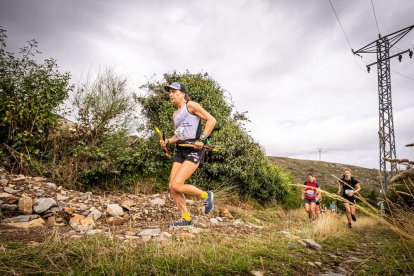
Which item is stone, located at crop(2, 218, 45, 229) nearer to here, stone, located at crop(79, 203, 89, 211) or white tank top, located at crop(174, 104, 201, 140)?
stone, located at crop(79, 203, 89, 211)

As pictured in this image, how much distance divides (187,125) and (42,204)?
126 inches

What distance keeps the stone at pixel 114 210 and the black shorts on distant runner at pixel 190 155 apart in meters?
1.83

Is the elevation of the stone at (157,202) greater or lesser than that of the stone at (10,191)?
lesser

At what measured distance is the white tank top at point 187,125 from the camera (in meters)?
4.36

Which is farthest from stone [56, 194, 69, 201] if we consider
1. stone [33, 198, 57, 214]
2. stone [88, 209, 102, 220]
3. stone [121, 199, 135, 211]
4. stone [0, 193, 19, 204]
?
stone [121, 199, 135, 211]

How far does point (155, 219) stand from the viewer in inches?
213

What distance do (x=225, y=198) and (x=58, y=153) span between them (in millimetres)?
5012

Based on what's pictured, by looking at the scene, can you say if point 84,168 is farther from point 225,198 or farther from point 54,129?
point 225,198

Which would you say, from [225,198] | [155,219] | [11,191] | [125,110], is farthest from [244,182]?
[11,191]

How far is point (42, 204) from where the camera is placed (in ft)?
15.6

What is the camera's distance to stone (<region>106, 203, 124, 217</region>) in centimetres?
508

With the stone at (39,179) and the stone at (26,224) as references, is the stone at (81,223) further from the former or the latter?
the stone at (39,179)

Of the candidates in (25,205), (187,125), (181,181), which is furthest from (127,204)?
(187,125)

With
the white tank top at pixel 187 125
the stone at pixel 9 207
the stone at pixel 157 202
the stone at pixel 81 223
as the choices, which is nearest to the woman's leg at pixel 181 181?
the white tank top at pixel 187 125
